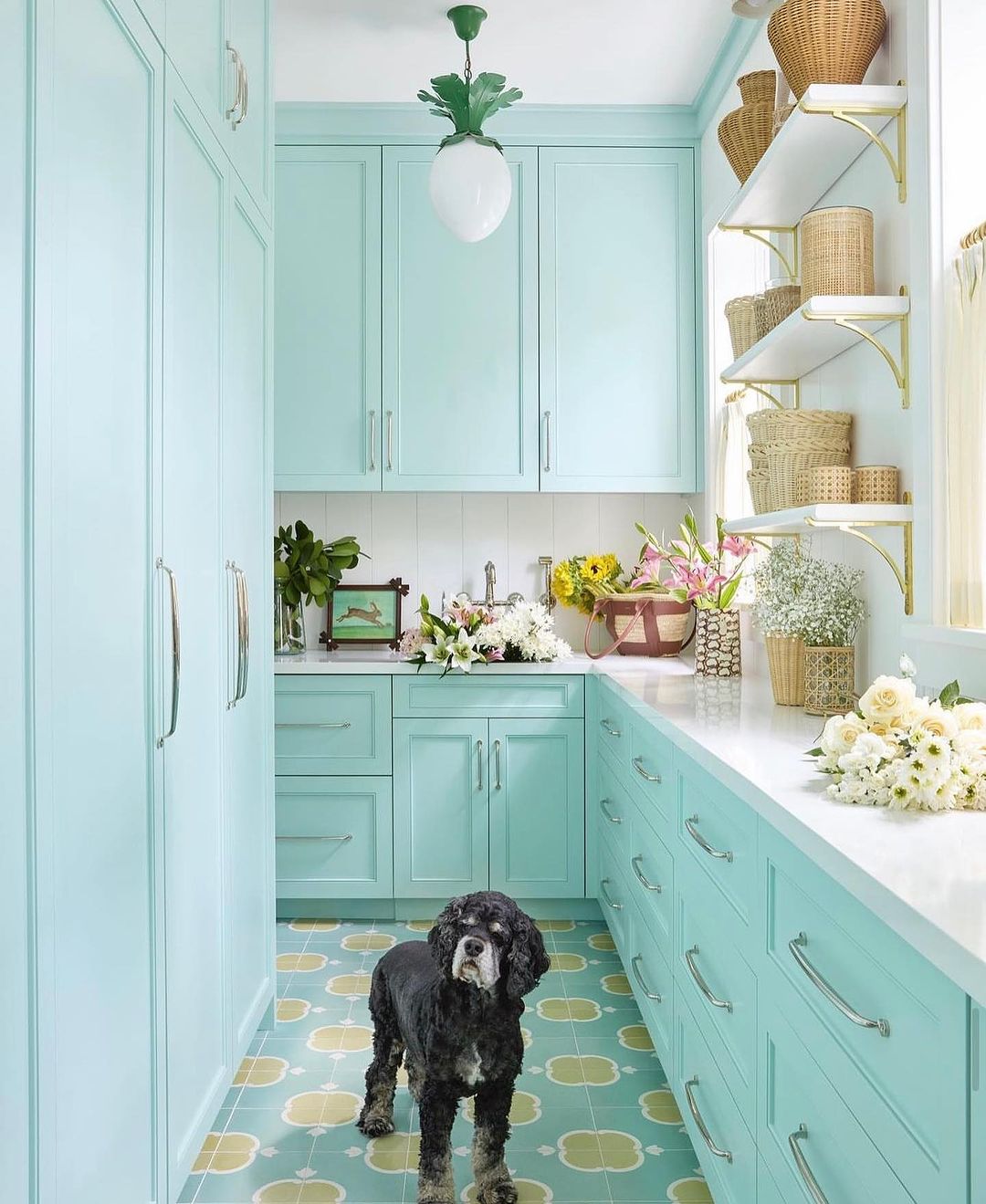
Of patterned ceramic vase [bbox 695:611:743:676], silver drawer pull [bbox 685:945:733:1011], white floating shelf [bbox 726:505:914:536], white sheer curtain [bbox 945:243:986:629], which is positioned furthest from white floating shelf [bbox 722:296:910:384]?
silver drawer pull [bbox 685:945:733:1011]

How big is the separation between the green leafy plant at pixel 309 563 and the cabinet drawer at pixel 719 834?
6.32ft

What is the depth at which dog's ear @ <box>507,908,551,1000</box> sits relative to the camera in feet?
5.84

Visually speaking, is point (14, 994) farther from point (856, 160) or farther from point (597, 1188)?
point (856, 160)

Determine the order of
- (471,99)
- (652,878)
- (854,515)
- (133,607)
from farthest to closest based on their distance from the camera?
(471,99) < (652,878) < (854,515) < (133,607)

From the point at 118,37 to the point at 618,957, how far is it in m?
2.66

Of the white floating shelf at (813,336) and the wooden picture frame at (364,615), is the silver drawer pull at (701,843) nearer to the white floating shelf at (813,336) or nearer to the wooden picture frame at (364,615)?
the white floating shelf at (813,336)

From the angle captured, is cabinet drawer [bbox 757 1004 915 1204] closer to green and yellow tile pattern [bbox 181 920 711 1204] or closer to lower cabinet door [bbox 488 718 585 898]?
green and yellow tile pattern [bbox 181 920 711 1204]

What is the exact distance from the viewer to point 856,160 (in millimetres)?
2254

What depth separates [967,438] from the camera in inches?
69.9

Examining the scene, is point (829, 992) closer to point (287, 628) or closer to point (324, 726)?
point (324, 726)

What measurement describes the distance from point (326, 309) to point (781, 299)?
185 cm

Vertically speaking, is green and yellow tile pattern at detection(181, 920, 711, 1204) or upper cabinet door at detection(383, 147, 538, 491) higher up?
upper cabinet door at detection(383, 147, 538, 491)

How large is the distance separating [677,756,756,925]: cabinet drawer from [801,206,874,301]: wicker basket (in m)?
0.98

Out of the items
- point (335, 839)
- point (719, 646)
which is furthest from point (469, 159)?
point (335, 839)
